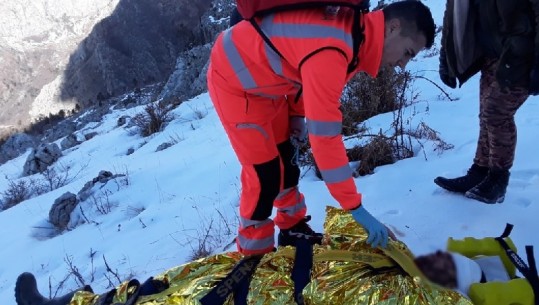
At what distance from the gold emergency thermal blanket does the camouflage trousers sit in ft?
2.92

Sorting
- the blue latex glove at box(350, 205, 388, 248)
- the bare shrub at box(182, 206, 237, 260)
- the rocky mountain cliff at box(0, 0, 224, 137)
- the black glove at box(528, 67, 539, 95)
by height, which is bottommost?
the bare shrub at box(182, 206, 237, 260)

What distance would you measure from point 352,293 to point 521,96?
126 cm

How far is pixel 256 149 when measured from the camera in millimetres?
2109

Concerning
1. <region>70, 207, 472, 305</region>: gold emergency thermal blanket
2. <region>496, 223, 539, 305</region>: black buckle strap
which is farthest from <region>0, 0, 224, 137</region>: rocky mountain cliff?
<region>496, 223, 539, 305</region>: black buckle strap

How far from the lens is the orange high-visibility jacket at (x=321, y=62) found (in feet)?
5.26

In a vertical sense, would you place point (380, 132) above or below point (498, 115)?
below

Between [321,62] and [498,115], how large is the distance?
→ 109 cm

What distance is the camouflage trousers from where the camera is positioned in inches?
84.4

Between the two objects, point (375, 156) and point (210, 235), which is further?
point (375, 156)

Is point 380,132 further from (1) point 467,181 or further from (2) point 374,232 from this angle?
(2) point 374,232

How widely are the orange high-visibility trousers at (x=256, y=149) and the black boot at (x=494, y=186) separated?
97 cm

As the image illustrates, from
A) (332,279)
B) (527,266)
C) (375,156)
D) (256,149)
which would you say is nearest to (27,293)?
(256,149)

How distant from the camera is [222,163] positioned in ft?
13.5

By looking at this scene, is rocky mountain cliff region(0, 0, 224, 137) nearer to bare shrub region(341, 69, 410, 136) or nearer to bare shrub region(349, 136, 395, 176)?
bare shrub region(341, 69, 410, 136)
